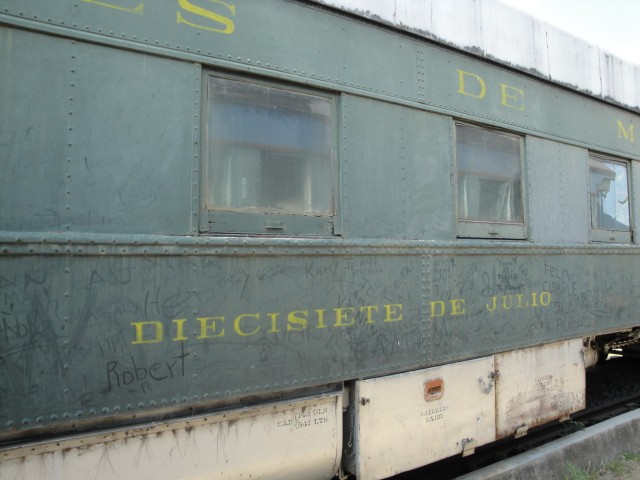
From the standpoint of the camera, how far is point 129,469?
191 centimetres

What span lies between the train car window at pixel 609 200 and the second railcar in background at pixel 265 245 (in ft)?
2.30

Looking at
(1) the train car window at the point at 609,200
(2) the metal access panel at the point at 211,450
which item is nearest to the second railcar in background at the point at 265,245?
(2) the metal access panel at the point at 211,450

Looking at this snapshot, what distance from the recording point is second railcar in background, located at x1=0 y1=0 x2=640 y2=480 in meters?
1.78

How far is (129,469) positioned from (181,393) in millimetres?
371

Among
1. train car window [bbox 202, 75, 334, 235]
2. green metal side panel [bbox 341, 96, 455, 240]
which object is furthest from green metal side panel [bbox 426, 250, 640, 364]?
train car window [bbox 202, 75, 334, 235]

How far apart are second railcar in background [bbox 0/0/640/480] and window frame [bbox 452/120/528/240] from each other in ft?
0.08

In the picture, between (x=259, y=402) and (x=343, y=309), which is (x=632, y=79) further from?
(x=259, y=402)

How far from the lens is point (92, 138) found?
1875 mm

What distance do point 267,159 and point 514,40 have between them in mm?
2256

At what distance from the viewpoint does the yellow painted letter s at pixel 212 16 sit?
6.85 feet

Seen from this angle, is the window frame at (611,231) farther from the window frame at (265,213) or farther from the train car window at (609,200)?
the window frame at (265,213)

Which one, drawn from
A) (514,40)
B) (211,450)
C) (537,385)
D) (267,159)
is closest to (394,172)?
(267,159)

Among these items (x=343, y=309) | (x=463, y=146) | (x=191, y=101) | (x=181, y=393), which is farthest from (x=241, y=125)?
(x=463, y=146)

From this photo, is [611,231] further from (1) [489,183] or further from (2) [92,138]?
(2) [92,138]
